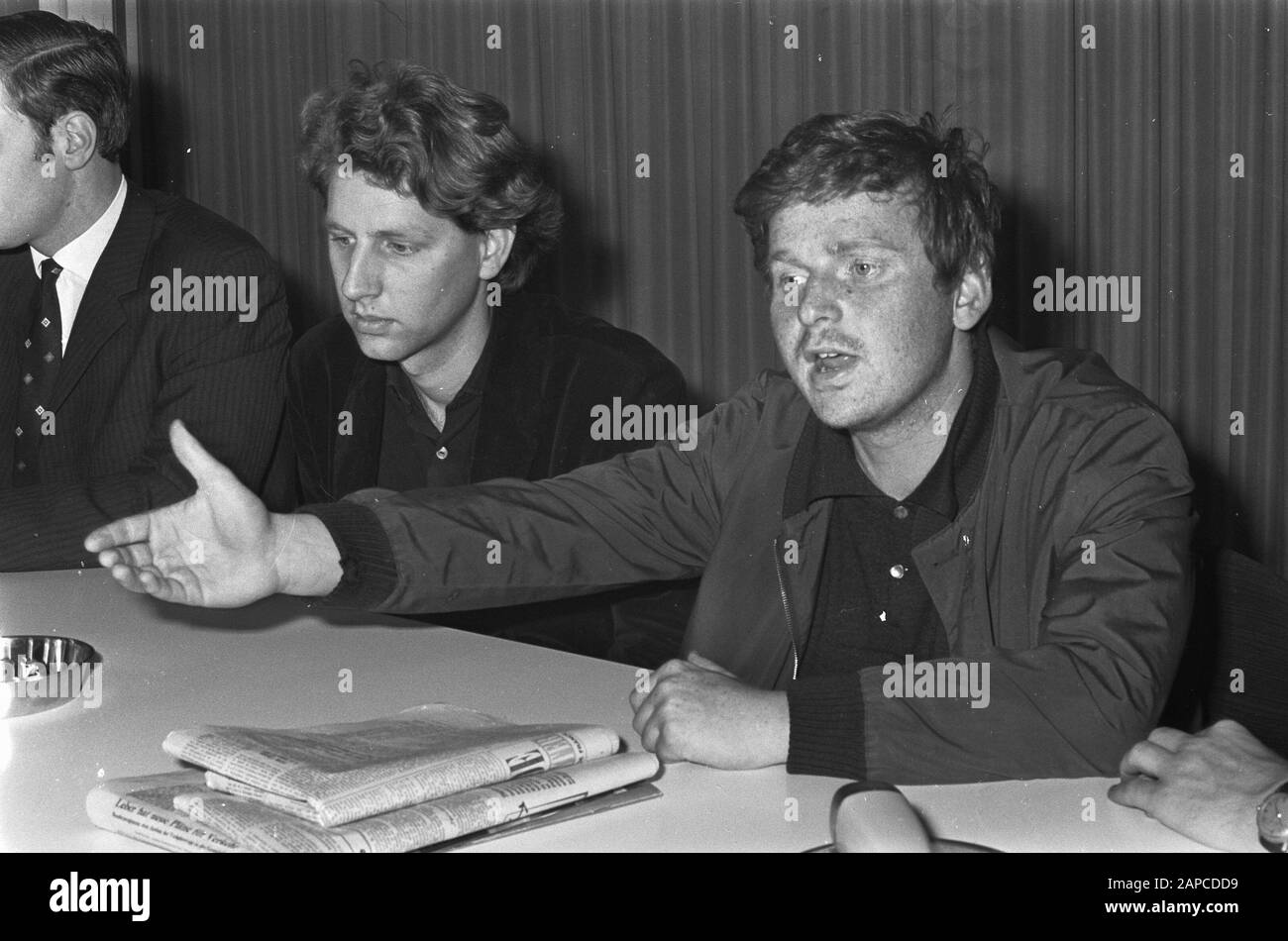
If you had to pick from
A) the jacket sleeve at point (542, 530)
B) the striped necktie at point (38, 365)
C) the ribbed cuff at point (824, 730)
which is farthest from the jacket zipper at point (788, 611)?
the striped necktie at point (38, 365)

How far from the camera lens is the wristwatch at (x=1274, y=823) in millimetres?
1059

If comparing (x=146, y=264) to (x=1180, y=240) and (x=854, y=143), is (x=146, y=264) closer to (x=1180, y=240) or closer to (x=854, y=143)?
(x=854, y=143)

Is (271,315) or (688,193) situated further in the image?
(688,193)

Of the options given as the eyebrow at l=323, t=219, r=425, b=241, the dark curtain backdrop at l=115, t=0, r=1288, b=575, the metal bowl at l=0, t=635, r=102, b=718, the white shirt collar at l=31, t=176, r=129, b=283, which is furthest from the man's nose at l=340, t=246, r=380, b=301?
the dark curtain backdrop at l=115, t=0, r=1288, b=575

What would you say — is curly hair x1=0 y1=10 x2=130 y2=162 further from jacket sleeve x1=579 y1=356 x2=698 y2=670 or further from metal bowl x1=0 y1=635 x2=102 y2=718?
metal bowl x1=0 y1=635 x2=102 y2=718

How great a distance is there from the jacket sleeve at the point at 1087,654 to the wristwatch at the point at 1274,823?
0.18 metres

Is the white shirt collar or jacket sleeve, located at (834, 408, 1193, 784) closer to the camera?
jacket sleeve, located at (834, 408, 1193, 784)

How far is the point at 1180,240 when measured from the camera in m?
3.22

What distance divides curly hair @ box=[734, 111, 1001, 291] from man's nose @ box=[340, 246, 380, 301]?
2.66 feet

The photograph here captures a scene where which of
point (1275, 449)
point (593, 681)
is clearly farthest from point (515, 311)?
point (1275, 449)

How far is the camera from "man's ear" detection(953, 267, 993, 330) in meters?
1.66

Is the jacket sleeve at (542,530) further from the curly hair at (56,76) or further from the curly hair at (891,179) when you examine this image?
the curly hair at (56,76)

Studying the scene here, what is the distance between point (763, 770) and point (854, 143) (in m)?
0.72
